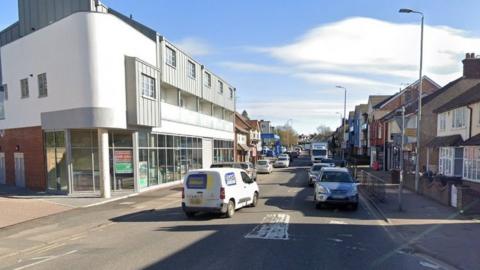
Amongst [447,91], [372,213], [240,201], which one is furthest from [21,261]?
[447,91]

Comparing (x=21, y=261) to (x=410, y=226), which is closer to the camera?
(x=21, y=261)

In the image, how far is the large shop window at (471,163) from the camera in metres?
22.4

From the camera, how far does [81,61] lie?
20.1 m

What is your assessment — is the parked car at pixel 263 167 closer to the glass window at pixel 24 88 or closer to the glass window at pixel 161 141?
the glass window at pixel 161 141

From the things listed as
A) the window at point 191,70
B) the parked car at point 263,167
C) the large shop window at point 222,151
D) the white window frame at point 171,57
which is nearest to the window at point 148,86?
the white window frame at point 171,57

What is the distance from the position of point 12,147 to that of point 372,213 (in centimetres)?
2220

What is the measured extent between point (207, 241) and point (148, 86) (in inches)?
585

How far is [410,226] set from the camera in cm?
1309

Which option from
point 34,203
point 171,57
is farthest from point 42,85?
point 171,57

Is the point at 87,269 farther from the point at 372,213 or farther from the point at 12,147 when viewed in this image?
the point at 12,147

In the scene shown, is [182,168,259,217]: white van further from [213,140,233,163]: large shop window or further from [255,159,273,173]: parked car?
[255,159,273,173]: parked car

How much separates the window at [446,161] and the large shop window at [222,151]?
2155cm

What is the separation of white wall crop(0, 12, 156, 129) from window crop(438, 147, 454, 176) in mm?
20715

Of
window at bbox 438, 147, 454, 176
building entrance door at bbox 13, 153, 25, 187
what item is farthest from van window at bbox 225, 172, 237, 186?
window at bbox 438, 147, 454, 176
